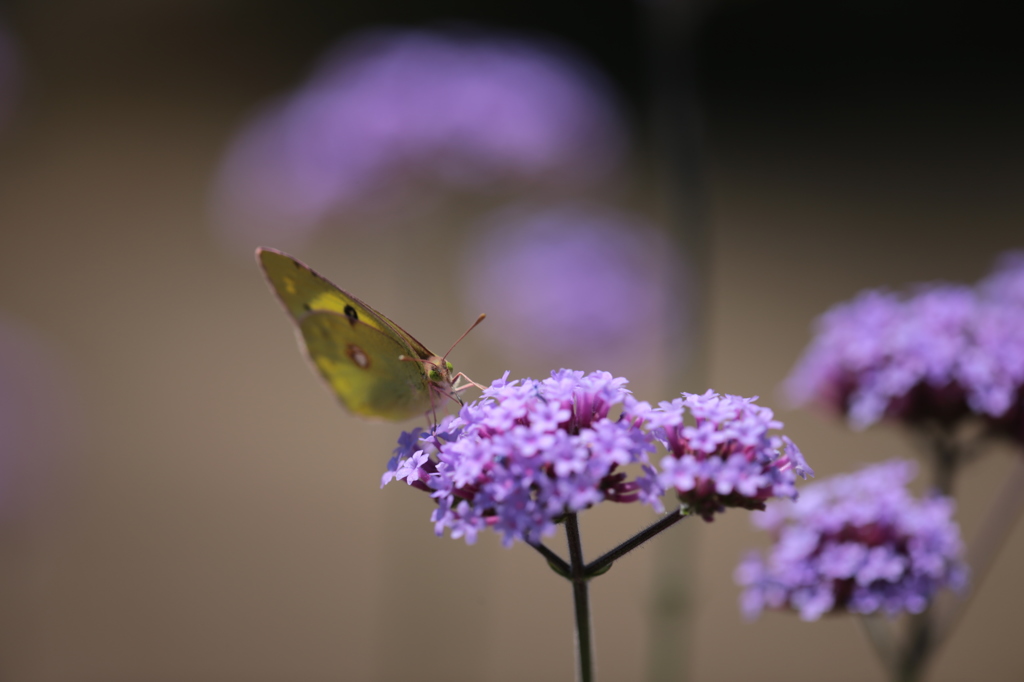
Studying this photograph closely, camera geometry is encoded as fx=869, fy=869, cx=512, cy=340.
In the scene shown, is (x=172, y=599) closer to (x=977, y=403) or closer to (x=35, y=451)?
(x=35, y=451)

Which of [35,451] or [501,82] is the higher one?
[501,82]

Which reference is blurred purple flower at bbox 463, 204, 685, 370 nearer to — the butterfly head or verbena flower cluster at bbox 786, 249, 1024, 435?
verbena flower cluster at bbox 786, 249, 1024, 435

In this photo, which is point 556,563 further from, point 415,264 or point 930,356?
point 415,264

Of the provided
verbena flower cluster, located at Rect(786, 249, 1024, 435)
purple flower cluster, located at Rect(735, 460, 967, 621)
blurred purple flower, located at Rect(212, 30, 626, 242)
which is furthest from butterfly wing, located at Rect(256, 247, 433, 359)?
blurred purple flower, located at Rect(212, 30, 626, 242)

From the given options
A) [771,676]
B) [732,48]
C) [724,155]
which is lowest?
[771,676]

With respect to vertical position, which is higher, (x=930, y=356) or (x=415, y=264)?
(x=415, y=264)

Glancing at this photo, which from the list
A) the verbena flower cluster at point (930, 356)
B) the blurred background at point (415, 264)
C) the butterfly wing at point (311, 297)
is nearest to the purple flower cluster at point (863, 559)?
the verbena flower cluster at point (930, 356)

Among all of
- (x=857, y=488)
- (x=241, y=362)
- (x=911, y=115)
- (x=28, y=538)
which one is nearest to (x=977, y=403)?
(x=857, y=488)

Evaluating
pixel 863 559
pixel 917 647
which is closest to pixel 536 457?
pixel 863 559
